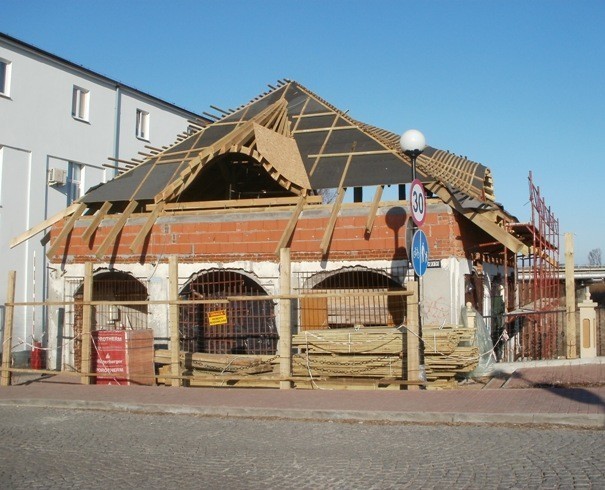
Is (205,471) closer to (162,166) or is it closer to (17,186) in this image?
(162,166)

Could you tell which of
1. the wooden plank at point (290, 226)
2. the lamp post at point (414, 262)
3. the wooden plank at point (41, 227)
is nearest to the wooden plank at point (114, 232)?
the wooden plank at point (41, 227)

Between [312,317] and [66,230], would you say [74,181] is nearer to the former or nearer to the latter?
[66,230]

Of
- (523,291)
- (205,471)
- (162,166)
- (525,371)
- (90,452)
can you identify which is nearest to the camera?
(205,471)

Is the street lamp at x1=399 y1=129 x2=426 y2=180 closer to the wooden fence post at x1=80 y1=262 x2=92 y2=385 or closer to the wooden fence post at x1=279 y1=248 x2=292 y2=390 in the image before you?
the wooden fence post at x1=279 y1=248 x2=292 y2=390

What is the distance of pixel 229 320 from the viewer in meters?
16.9

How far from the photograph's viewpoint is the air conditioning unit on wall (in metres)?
28.0

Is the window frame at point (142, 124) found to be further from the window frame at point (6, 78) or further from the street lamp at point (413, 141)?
the street lamp at point (413, 141)

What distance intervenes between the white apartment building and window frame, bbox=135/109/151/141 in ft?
4.87

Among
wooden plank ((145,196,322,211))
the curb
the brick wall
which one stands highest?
wooden plank ((145,196,322,211))

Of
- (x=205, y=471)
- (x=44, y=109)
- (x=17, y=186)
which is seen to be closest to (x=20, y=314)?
(x=17, y=186)

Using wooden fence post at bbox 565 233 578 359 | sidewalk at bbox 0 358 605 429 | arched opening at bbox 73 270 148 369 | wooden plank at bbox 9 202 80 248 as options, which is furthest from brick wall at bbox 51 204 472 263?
sidewalk at bbox 0 358 605 429

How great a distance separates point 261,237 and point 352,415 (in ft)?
21.5

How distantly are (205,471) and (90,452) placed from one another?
1.91m

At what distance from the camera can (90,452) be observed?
902 cm
